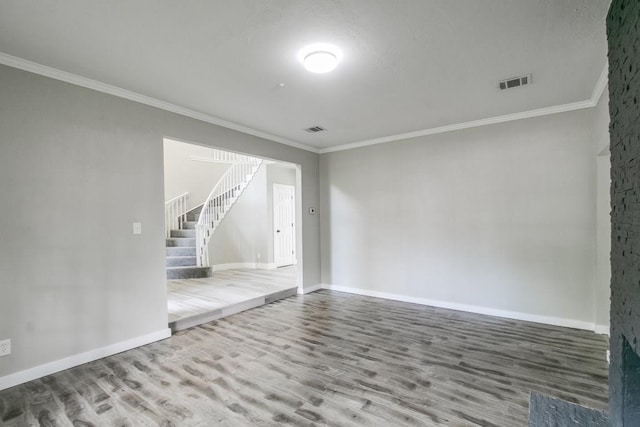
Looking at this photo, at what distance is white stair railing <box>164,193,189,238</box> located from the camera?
7.35 meters

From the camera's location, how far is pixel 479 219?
14.1 feet

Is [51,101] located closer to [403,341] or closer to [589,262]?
[403,341]

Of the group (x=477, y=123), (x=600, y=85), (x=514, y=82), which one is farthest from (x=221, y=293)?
(x=600, y=85)

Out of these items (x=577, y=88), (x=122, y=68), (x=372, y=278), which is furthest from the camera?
(x=372, y=278)

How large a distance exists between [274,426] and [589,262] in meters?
3.86

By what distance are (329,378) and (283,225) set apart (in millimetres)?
5897

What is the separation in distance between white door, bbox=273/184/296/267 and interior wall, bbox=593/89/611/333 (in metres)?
6.17

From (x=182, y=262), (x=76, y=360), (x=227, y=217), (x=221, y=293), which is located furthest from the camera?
(x=227, y=217)

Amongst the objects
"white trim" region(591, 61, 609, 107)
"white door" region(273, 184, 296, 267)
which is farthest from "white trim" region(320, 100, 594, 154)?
"white door" region(273, 184, 296, 267)

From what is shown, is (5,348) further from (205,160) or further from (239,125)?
(205,160)

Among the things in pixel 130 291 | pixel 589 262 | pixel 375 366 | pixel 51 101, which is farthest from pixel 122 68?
pixel 589 262

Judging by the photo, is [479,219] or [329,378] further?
[479,219]

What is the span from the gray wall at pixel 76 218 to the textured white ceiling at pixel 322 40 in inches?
13.8

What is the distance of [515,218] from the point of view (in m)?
4.02
